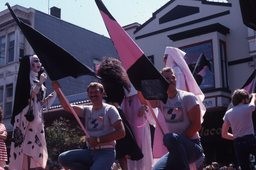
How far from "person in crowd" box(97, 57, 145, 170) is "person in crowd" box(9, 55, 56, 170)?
4.98ft

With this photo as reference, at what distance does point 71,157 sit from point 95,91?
77 cm

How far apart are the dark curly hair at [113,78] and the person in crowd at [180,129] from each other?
3.50 feet

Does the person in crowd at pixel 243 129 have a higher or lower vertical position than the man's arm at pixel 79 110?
lower

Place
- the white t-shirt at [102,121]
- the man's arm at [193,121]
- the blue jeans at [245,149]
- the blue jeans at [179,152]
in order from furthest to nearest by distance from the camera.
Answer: the blue jeans at [245,149] < the white t-shirt at [102,121] < the man's arm at [193,121] < the blue jeans at [179,152]

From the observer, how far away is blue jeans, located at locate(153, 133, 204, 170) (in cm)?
487

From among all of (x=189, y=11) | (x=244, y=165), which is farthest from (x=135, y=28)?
(x=244, y=165)

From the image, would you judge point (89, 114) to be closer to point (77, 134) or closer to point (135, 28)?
point (77, 134)

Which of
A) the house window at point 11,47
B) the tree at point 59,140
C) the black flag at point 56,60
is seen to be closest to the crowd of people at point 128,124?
the black flag at point 56,60

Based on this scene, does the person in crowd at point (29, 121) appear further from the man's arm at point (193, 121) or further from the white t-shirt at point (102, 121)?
the man's arm at point (193, 121)

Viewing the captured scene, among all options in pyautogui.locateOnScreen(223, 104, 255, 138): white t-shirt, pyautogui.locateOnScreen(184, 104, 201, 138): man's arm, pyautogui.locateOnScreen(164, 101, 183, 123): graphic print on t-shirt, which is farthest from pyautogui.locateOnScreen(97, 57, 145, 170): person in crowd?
pyautogui.locateOnScreen(223, 104, 255, 138): white t-shirt

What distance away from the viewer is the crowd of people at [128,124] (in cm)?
510

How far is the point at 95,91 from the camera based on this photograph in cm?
528

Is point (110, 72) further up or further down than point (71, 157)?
further up

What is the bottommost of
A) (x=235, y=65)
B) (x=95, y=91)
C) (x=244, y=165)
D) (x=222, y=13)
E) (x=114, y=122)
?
(x=244, y=165)
